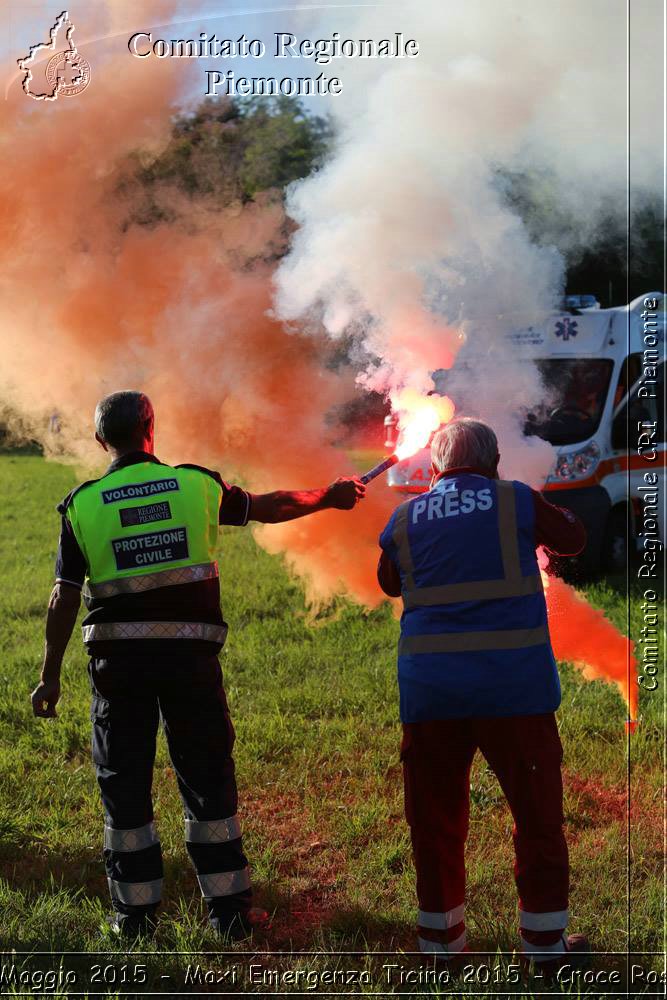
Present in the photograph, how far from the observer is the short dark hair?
3893 millimetres

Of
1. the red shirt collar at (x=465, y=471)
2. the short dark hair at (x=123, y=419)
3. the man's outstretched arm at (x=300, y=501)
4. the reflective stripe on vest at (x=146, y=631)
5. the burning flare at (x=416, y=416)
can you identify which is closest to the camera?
the red shirt collar at (x=465, y=471)

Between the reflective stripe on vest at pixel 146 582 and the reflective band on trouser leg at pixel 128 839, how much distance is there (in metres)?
0.92

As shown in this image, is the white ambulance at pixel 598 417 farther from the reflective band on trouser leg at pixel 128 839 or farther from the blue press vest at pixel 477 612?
the reflective band on trouser leg at pixel 128 839

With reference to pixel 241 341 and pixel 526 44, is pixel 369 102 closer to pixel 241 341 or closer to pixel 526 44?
pixel 526 44

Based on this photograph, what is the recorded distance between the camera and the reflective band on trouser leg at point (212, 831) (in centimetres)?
384

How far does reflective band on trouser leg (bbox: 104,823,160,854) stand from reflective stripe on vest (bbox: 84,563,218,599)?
3.03 ft

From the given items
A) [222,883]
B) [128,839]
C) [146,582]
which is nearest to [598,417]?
[146,582]

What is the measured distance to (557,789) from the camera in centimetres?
343

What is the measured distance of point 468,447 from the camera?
12.0 ft

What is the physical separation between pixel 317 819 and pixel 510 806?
1.76 metres

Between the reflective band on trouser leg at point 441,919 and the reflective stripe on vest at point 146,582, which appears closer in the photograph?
the reflective band on trouser leg at point 441,919

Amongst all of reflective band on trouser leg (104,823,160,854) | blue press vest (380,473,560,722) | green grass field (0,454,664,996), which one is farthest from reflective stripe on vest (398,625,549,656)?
reflective band on trouser leg (104,823,160,854)

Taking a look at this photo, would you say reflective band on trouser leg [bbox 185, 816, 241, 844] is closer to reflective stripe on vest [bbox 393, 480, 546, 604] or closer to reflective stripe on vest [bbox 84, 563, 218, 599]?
reflective stripe on vest [bbox 84, 563, 218, 599]

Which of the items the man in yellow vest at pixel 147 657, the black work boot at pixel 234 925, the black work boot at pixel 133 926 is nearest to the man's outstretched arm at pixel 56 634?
the man in yellow vest at pixel 147 657
